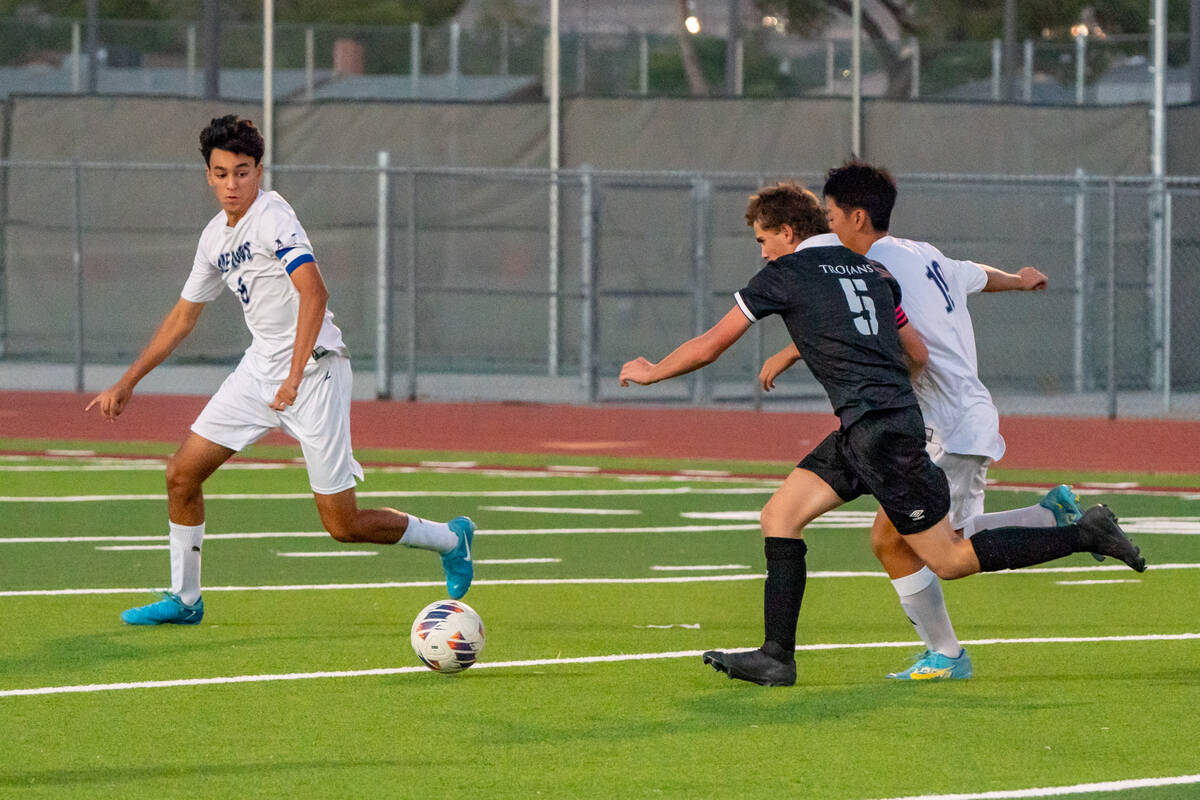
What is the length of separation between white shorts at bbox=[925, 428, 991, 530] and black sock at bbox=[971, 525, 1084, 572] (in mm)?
230

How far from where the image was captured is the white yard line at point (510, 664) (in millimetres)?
7246

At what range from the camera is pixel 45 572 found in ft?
33.7

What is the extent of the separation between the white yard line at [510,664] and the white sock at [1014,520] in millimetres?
897

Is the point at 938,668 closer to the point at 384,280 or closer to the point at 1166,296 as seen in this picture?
the point at 1166,296

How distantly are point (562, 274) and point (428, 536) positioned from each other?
14129mm

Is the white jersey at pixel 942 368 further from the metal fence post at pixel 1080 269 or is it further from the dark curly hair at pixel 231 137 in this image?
the metal fence post at pixel 1080 269

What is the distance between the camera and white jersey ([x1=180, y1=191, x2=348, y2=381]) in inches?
328

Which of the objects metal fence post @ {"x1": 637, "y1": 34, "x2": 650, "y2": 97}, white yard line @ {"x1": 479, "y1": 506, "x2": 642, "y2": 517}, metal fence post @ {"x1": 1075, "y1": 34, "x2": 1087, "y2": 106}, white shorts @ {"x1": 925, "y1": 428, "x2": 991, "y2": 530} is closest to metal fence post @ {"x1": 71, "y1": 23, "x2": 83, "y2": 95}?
metal fence post @ {"x1": 637, "y1": 34, "x2": 650, "y2": 97}

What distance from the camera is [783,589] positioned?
732 centimetres

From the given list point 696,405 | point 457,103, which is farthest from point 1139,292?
point 457,103

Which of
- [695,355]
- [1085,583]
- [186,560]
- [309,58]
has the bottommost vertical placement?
[1085,583]

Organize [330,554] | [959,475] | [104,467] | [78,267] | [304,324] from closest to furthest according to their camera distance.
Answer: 1. [959,475]
2. [304,324]
3. [330,554]
4. [104,467]
5. [78,267]

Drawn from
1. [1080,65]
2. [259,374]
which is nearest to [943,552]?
[259,374]

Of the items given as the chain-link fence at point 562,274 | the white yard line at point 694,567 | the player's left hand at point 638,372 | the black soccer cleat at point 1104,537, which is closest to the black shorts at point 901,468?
the black soccer cleat at point 1104,537
